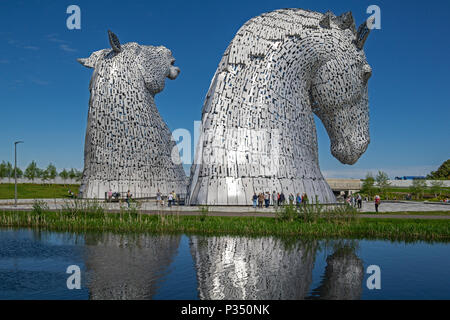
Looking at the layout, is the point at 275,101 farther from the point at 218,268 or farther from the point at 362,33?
the point at 218,268

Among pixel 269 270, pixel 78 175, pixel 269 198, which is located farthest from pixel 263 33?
pixel 78 175

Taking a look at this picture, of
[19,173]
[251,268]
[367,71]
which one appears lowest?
[251,268]

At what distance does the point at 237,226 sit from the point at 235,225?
5.1 inches

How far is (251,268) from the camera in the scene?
994 cm

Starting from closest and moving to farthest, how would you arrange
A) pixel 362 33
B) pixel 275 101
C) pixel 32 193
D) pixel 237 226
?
pixel 237 226, pixel 275 101, pixel 362 33, pixel 32 193

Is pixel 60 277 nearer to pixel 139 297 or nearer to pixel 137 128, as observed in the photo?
pixel 139 297

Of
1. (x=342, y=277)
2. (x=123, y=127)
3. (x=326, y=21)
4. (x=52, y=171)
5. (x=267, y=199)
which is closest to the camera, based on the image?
(x=342, y=277)

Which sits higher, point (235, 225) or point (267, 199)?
point (267, 199)

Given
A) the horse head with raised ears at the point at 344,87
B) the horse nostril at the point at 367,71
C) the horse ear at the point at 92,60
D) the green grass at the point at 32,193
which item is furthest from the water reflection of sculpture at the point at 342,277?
the green grass at the point at 32,193

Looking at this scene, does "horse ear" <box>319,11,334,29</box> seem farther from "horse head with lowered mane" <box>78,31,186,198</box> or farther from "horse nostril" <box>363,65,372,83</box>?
"horse head with lowered mane" <box>78,31,186,198</box>

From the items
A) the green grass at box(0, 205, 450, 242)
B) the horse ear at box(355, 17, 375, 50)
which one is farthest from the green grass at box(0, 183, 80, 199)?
the horse ear at box(355, 17, 375, 50)

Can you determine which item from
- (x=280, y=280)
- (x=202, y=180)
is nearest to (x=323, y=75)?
(x=202, y=180)

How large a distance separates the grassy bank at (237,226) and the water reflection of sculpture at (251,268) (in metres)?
1.45
